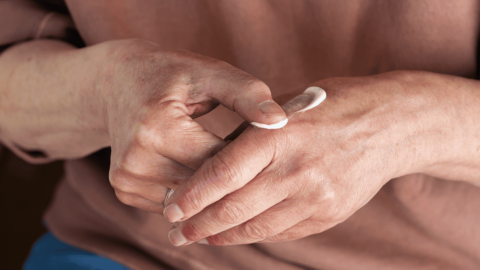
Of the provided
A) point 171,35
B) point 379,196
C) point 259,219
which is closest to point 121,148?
point 259,219

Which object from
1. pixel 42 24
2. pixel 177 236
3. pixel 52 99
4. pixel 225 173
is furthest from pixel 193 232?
pixel 42 24

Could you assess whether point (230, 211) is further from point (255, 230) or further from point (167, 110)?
point (167, 110)

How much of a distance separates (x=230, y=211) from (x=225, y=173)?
0.24 ft

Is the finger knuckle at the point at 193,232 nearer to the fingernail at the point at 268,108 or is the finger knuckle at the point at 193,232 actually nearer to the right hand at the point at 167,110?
the right hand at the point at 167,110

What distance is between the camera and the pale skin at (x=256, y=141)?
51 cm

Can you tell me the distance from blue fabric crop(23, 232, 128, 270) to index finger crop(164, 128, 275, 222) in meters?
0.47

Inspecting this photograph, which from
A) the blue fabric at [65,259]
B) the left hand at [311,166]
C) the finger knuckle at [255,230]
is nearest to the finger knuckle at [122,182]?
the left hand at [311,166]

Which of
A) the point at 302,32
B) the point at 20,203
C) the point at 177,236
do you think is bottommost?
the point at 20,203

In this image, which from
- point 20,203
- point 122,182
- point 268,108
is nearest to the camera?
point 268,108

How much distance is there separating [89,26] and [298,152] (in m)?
0.62

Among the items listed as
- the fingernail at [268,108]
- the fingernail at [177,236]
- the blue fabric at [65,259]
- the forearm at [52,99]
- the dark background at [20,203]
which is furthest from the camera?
the dark background at [20,203]

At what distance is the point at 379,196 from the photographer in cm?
80

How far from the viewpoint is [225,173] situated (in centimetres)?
49

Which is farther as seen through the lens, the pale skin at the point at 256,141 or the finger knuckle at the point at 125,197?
the finger knuckle at the point at 125,197
